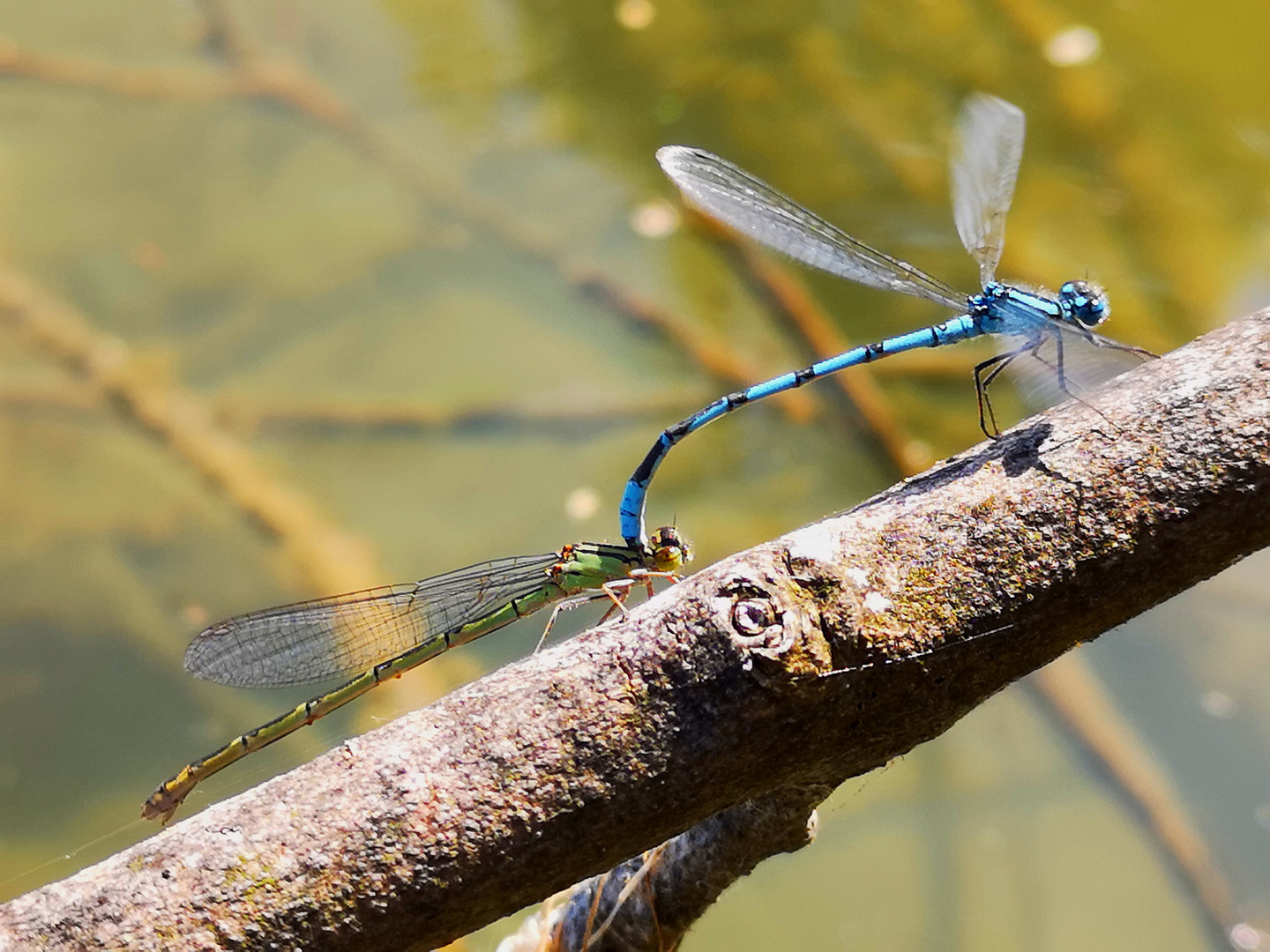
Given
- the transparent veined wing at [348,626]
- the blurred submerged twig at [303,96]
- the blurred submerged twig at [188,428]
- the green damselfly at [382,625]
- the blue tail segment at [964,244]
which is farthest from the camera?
the blurred submerged twig at [303,96]

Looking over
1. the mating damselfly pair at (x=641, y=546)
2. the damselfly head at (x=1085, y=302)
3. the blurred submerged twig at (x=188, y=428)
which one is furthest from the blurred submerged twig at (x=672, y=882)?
the blurred submerged twig at (x=188, y=428)

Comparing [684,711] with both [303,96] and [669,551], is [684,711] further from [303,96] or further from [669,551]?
[303,96]

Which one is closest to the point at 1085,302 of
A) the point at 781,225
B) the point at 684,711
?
the point at 781,225

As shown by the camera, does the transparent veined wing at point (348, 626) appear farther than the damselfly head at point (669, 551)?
Yes

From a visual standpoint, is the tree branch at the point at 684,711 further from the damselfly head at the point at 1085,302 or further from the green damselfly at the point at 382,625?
the green damselfly at the point at 382,625

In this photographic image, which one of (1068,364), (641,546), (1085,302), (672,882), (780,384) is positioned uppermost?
(780,384)

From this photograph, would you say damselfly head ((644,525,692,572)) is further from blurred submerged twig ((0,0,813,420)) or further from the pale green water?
blurred submerged twig ((0,0,813,420))

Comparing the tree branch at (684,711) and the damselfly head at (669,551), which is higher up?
the damselfly head at (669,551)
